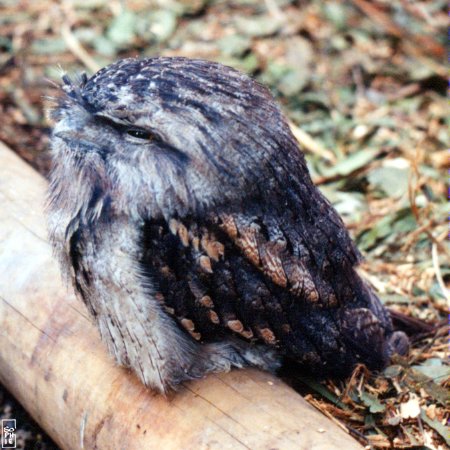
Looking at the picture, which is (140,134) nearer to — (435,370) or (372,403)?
(372,403)

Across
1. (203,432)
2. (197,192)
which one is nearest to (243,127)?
(197,192)

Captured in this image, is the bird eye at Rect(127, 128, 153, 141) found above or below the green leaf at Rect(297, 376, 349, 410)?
above

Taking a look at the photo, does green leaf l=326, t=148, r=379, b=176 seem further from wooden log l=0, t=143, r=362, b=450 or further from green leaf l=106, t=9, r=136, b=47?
green leaf l=106, t=9, r=136, b=47

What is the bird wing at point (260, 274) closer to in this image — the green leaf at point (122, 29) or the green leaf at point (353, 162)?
the green leaf at point (353, 162)

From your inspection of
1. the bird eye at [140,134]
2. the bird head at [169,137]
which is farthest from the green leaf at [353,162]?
the bird eye at [140,134]

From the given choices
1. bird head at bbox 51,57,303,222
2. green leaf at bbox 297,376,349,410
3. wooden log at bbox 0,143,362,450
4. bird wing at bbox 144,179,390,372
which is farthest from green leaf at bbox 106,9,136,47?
green leaf at bbox 297,376,349,410

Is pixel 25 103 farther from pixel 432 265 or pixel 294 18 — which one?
pixel 432 265
